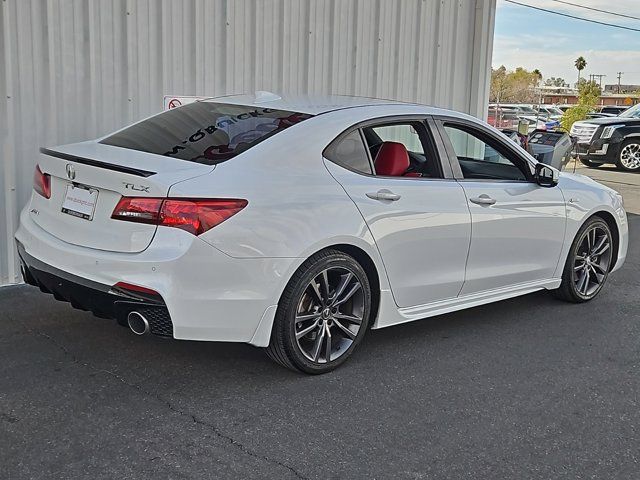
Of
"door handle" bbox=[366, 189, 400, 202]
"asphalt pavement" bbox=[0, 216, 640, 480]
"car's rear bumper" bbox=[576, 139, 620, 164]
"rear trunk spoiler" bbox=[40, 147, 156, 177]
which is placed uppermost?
"rear trunk spoiler" bbox=[40, 147, 156, 177]

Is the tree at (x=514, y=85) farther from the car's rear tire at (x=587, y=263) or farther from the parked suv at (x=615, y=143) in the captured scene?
the car's rear tire at (x=587, y=263)

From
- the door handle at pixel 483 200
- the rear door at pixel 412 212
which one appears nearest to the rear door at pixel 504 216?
the door handle at pixel 483 200

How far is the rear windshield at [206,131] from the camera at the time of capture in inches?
164

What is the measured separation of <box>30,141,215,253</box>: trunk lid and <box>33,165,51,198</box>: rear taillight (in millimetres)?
41

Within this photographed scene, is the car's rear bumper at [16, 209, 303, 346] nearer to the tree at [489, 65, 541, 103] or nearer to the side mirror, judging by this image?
the side mirror

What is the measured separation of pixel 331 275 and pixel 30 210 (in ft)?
5.94

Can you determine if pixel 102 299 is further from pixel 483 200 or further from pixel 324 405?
pixel 483 200

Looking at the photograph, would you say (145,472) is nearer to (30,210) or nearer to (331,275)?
(331,275)

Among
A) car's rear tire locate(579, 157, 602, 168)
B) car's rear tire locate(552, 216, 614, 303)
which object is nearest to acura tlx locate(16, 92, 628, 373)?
car's rear tire locate(552, 216, 614, 303)

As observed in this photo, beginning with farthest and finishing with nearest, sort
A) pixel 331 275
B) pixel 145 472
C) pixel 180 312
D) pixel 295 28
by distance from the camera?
pixel 295 28, pixel 331 275, pixel 180 312, pixel 145 472

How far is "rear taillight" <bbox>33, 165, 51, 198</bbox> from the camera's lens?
170 inches

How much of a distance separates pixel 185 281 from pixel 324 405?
0.98 metres

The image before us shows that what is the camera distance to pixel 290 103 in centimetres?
483

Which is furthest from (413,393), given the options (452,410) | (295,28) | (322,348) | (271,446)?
(295,28)
